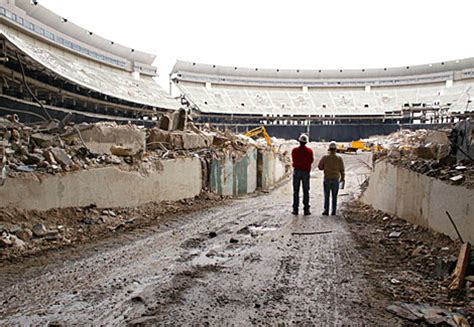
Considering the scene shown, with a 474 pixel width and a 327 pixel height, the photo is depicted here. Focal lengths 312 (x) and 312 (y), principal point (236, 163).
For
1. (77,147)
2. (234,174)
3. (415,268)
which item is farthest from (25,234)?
(234,174)

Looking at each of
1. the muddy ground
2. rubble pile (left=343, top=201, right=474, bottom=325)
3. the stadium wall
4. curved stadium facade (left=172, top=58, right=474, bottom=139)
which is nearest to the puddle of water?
the muddy ground

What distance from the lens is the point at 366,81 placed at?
191 ft

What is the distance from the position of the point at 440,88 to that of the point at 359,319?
59731 millimetres

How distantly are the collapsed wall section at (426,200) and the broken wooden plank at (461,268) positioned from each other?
0.17 metres

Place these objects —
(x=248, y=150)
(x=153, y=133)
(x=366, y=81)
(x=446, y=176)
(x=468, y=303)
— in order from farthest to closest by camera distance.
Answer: (x=366, y=81) < (x=248, y=150) < (x=153, y=133) < (x=446, y=176) < (x=468, y=303)

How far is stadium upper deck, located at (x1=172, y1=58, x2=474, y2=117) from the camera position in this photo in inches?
1924

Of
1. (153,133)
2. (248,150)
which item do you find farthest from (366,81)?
(153,133)

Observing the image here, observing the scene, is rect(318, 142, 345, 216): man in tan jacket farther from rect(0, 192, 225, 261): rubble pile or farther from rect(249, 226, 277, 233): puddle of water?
rect(0, 192, 225, 261): rubble pile

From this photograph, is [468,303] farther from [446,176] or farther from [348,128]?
[348,128]

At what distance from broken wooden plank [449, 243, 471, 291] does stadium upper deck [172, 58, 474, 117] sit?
143ft

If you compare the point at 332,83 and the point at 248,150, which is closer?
the point at 248,150

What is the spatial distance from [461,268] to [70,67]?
3235 centimetres

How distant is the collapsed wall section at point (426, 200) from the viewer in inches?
127

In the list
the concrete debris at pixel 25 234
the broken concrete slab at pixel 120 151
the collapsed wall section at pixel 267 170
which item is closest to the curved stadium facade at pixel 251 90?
the collapsed wall section at pixel 267 170
